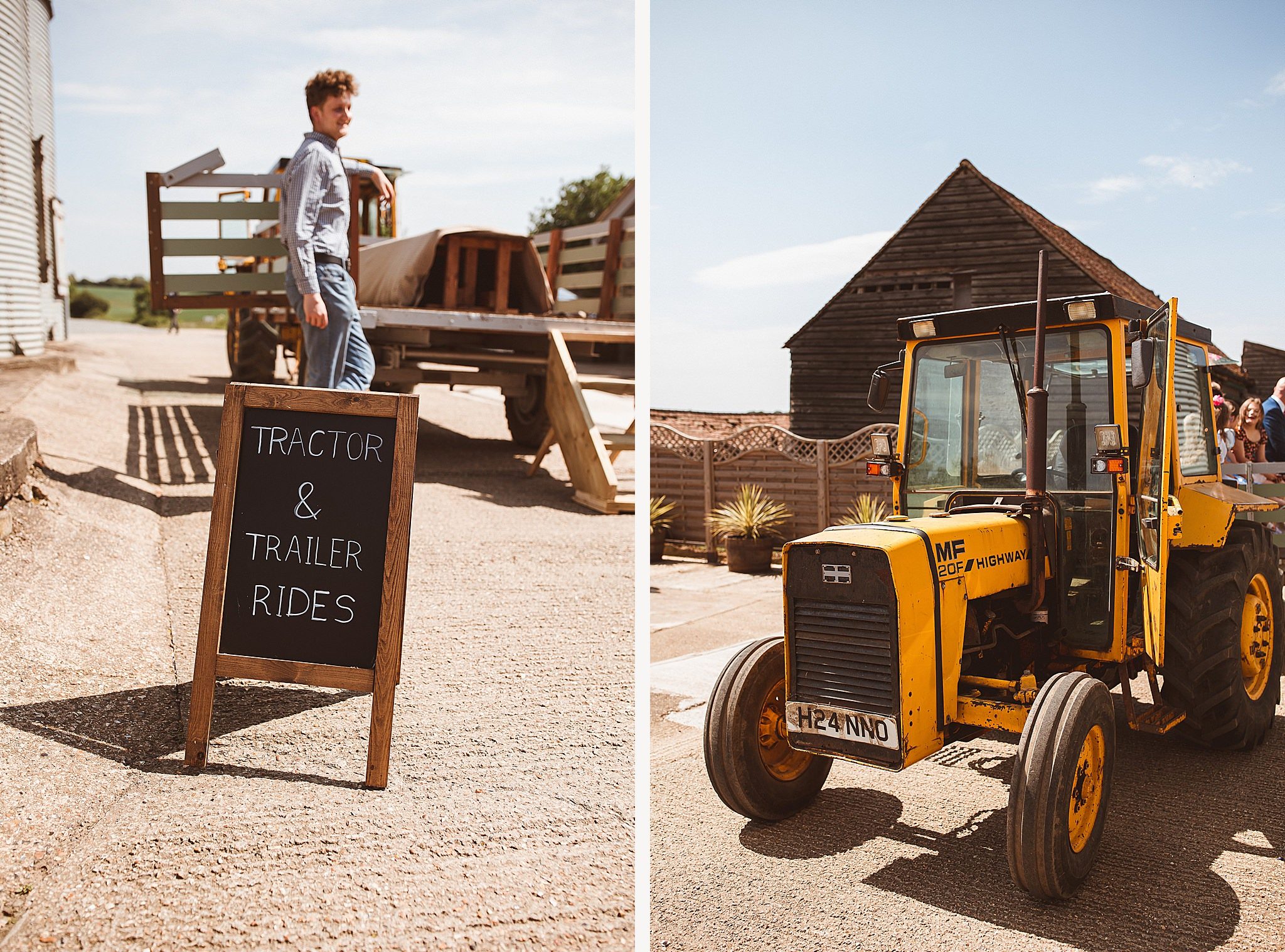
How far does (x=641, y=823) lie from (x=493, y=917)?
1.37 ft

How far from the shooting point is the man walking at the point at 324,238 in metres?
5.40

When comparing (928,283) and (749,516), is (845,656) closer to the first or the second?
(749,516)

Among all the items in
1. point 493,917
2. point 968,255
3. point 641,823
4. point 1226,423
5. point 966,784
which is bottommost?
point 966,784

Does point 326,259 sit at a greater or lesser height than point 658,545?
greater

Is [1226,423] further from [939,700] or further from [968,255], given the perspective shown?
[968,255]

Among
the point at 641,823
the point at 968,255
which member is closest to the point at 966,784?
the point at 641,823

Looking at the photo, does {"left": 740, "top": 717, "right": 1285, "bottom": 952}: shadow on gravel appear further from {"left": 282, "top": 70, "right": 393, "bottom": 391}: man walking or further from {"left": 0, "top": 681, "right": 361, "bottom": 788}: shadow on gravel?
{"left": 282, "top": 70, "right": 393, "bottom": 391}: man walking

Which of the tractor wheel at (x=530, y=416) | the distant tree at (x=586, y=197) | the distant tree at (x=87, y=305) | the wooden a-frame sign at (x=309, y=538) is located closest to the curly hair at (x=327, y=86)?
the wooden a-frame sign at (x=309, y=538)

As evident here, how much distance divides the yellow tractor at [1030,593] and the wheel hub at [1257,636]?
1 cm

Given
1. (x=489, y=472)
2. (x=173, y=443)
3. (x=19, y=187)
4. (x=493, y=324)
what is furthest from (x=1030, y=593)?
(x=19, y=187)

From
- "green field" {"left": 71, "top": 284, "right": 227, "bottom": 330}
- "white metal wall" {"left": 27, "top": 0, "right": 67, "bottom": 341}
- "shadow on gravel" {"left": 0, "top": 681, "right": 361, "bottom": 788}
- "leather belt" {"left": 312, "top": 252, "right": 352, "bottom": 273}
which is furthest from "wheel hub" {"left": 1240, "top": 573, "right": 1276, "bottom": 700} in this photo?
"green field" {"left": 71, "top": 284, "right": 227, "bottom": 330}

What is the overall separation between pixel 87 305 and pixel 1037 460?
248ft

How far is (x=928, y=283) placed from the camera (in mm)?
17938

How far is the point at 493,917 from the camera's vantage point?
104 inches
